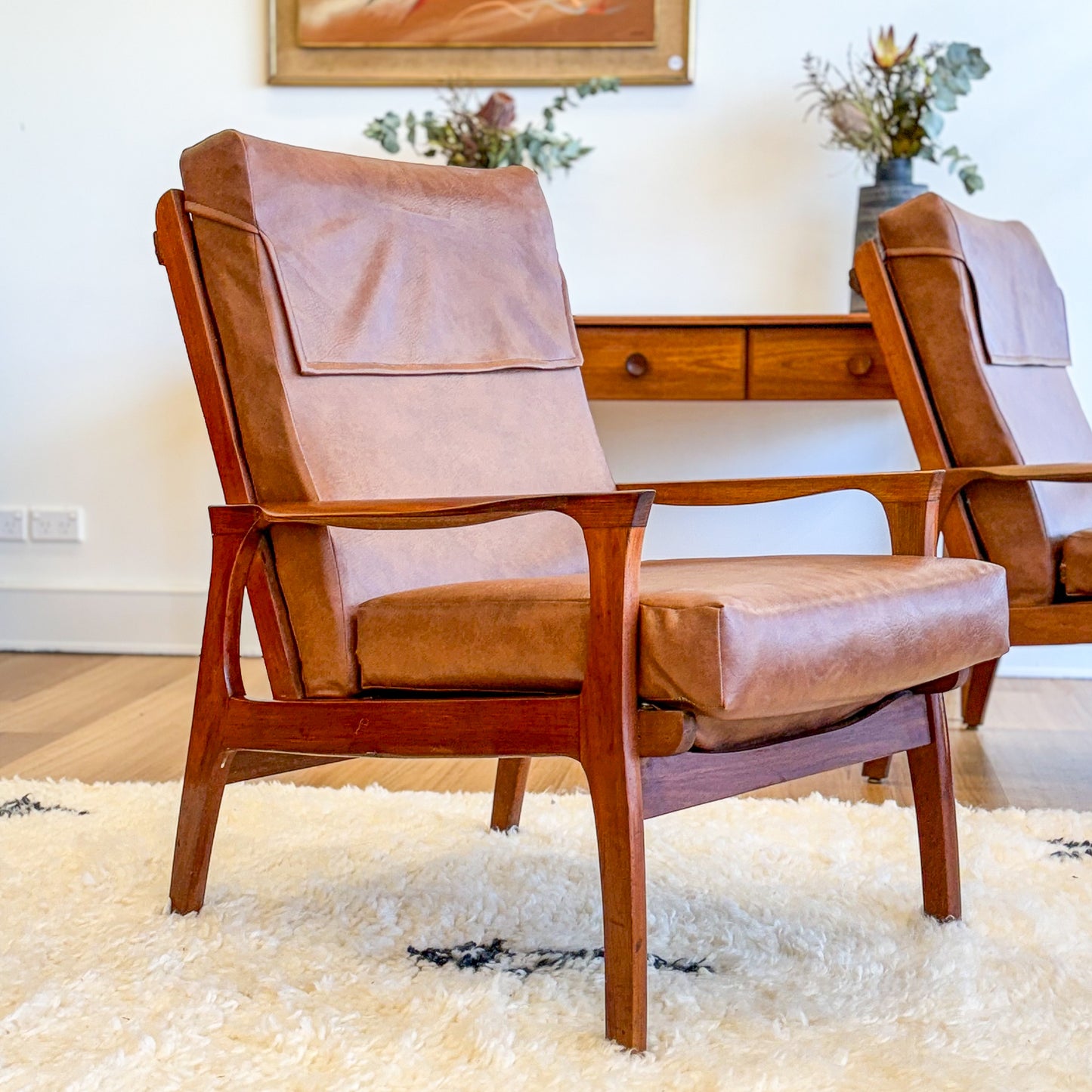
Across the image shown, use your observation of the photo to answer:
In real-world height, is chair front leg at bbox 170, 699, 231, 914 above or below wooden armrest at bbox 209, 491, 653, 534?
below

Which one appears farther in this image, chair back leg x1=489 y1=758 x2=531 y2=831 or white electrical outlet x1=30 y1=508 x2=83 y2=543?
white electrical outlet x1=30 y1=508 x2=83 y2=543

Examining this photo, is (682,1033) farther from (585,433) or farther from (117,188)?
(117,188)

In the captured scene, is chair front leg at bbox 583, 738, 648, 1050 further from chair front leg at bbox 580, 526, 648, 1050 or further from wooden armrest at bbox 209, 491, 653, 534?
wooden armrest at bbox 209, 491, 653, 534

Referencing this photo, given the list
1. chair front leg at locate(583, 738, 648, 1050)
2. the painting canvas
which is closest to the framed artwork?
the painting canvas

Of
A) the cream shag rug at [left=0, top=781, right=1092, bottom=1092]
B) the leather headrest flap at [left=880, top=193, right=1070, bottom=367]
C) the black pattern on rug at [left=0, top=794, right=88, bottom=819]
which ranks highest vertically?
the leather headrest flap at [left=880, top=193, right=1070, bottom=367]

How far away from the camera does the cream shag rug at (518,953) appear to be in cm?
120

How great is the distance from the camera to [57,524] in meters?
3.51

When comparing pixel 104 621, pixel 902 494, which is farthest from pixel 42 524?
pixel 902 494

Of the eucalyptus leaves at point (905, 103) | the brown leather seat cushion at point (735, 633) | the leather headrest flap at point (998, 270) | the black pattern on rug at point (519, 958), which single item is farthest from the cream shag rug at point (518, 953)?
the eucalyptus leaves at point (905, 103)

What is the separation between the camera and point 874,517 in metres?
3.27

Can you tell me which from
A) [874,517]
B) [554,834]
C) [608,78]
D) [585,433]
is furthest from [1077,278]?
[554,834]

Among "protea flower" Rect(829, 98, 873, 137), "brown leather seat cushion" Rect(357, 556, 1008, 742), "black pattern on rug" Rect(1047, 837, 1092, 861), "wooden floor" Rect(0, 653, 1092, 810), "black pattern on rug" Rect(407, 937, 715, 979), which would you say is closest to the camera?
"brown leather seat cushion" Rect(357, 556, 1008, 742)

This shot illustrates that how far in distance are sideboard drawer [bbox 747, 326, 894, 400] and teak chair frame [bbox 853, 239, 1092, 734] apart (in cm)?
44

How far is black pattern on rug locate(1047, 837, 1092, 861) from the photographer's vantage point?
1807mm
